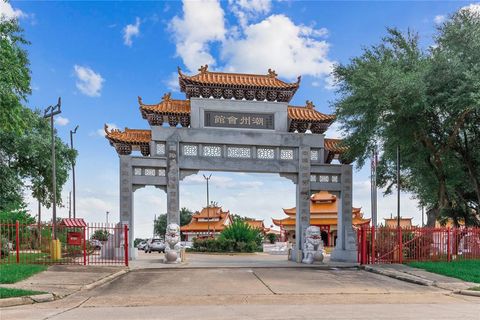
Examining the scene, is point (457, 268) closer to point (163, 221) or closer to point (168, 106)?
point (168, 106)

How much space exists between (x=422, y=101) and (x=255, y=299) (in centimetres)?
1016

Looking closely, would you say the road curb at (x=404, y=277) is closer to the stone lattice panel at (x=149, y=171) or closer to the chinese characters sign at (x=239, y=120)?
the chinese characters sign at (x=239, y=120)

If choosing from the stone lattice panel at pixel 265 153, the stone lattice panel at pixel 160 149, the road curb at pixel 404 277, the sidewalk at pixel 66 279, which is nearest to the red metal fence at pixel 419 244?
the road curb at pixel 404 277

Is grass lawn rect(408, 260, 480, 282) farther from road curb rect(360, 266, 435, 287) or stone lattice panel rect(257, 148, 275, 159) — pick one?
stone lattice panel rect(257, 148, 275, 159)

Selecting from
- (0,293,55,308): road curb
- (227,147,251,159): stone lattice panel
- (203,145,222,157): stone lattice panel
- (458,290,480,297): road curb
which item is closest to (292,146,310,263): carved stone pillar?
(227,147,251,159): stone lattice panel

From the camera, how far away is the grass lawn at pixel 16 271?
42.6ft

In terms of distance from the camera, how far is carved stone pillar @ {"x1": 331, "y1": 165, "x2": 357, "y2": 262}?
22156mm

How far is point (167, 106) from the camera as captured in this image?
2270cm

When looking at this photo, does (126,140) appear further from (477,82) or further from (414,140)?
(477,82)

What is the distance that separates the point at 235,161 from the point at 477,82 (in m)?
10.3

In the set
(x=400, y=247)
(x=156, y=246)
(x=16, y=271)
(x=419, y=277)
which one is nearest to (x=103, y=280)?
(x=16, y=271)

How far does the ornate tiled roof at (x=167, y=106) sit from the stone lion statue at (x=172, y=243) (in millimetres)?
5246

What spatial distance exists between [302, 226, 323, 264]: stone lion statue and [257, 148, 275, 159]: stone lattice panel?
3.75 metres

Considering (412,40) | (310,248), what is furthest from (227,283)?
(412,40)
